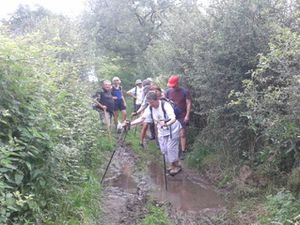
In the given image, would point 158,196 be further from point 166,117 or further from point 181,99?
point 181,99

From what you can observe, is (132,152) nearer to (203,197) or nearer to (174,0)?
(203,197)

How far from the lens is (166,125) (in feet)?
26.3

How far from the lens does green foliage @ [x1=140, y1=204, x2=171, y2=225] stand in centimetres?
606

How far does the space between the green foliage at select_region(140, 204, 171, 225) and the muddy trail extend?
98mm

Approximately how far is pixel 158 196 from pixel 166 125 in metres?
1.44

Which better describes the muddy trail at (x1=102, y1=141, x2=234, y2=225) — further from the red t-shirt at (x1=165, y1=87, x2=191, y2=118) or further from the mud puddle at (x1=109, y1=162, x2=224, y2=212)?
the red t-shirt at (x1=165, y1=87, x2=191, y2=118)

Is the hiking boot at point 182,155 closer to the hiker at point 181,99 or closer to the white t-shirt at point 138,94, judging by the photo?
the hiker at point 181,99

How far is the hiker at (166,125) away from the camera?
26.9 ft

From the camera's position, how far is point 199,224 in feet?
20.3

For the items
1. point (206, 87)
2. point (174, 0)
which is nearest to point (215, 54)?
point (206, 87)

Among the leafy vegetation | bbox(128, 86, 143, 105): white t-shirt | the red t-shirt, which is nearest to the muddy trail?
the leafy vegetation

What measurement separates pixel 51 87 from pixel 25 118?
87 centimetres

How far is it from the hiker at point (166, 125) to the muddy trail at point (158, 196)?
1.50ft

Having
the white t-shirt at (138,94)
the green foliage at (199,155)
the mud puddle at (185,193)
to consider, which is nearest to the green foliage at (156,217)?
the mud puddle at (185,193)
